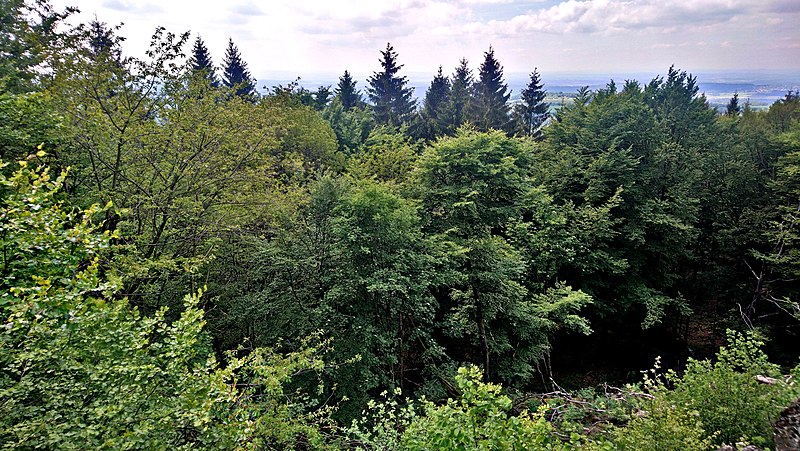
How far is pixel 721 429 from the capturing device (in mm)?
5852

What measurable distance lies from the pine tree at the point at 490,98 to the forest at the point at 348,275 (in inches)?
425

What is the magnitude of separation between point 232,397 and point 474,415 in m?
3.24

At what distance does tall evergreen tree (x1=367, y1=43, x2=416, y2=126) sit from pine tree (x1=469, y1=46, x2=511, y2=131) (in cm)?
775

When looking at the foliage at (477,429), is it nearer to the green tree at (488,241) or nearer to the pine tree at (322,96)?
the green tree at (488,241)

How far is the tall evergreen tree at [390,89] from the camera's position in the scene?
42156 mm

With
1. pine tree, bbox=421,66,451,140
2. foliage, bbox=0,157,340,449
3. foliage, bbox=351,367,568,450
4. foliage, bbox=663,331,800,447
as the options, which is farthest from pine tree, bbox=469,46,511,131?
foliage, bbox=0,157,340,449

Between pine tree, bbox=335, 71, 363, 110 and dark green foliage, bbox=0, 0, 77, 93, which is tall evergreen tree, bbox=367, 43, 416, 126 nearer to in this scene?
pine tree, bbox=335, 71, 363, 110

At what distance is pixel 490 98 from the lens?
36.1 metres

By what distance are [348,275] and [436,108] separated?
106 feet

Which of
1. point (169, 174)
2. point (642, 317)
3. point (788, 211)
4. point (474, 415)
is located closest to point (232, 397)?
point (474, 415)

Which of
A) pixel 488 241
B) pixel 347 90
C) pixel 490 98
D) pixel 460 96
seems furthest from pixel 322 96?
pixel 488 241

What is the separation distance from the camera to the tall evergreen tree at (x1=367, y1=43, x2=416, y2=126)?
138 ft

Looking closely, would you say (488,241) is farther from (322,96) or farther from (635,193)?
(322,96)

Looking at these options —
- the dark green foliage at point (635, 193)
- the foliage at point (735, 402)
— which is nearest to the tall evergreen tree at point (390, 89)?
the dark green foliage at point (635, 193)
